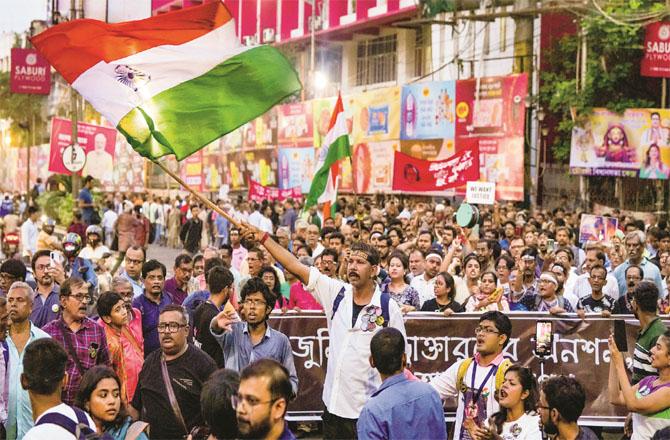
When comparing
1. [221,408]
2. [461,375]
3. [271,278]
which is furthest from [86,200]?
[221,408]

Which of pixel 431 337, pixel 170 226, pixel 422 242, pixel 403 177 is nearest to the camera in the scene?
pixel 431 337

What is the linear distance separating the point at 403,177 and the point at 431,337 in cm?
1181

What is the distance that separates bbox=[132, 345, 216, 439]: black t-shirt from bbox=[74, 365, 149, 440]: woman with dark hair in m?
0.63

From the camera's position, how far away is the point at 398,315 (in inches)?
265

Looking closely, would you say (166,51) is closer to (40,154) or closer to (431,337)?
(431,337)

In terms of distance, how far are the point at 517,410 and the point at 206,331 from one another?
8.20 ft

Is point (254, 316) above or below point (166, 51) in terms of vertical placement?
below

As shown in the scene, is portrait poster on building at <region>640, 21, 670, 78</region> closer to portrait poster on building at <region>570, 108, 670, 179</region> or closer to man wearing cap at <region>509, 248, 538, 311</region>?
portrait poster on building at <region>570, 108, 670, 179</region>

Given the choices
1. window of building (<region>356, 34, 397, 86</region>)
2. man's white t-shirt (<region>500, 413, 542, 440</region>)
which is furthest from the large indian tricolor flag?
window of building (<region>356, 34, 397, 86</region>)

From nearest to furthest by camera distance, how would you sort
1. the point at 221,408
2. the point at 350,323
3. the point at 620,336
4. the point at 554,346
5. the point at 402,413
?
the point at 221,408 < the point at 402,413 < the point at 620,336 < the point at 350,323 < the point at 554,346

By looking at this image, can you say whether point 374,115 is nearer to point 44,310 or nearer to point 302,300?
point 302,300

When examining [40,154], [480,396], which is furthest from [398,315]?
[40,154]

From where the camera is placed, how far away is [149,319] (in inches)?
331

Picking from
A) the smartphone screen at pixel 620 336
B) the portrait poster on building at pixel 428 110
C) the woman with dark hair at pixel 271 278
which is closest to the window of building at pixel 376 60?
the portrait poster on building at pixel 428 110
